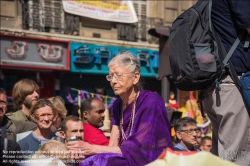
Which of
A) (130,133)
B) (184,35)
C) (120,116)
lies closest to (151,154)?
(130,133)

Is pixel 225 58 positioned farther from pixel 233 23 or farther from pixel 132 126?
pixel 132 126

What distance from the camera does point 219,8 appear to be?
294 centimetres

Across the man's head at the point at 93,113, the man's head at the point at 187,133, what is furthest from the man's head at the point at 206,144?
the man's head at the point at 93,113

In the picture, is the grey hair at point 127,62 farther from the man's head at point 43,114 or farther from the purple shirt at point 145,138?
the man's head at point 43,114

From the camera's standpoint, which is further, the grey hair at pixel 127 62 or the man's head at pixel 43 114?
the man's head at pixel 43 114

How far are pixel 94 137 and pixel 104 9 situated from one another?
1248 cm

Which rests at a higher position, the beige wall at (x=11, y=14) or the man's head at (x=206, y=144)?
the beige wall at (x=11, y=14)

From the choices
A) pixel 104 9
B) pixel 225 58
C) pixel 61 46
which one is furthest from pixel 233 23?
pixel 104 9

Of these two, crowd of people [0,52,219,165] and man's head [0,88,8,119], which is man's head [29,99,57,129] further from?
man's head [0,88,8,119]

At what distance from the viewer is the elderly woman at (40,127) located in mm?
3463

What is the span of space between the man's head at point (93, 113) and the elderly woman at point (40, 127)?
639 millimetres

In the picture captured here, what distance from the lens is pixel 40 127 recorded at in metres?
3.85

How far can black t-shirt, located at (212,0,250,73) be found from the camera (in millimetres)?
2768

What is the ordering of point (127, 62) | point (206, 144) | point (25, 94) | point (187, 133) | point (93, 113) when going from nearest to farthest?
point (127, 62) < point (93, 113) < point (25, 94) < point (187, 133) < point (206, 144)
